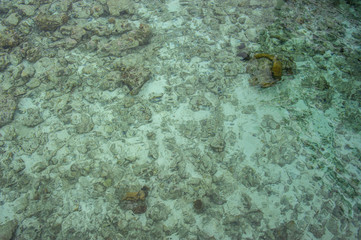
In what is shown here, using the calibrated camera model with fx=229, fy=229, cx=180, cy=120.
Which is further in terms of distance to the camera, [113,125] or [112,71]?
[112,71]

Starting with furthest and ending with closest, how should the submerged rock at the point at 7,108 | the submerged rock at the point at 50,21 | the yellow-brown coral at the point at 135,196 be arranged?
the submerged rock at the point at 50,21, the submerged rock at the point at 7,108, the yellow-brown coral at the point at 135,196

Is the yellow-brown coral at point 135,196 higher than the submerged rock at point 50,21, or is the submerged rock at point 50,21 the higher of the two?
the submerged rock at point 50,21

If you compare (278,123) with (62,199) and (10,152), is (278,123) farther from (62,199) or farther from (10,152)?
(10,152)

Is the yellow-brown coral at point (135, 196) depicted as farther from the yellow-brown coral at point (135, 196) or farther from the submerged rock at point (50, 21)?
the submerged rock at point (50, 21)

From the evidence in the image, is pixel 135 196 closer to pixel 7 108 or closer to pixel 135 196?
pixel 135 196

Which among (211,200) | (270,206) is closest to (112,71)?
(211,200)

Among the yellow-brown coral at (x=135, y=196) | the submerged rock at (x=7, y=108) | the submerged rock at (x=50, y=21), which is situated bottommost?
the yellow-brown coral at (x=135, y=196)

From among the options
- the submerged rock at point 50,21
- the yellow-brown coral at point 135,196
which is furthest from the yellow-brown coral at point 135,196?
the submerged rock at point 50,21

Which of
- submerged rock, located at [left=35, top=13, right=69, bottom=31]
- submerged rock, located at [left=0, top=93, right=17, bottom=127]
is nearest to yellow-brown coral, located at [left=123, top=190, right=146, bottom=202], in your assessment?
submerged rock, located at [left=0, top=93, right=17, bottom=127]

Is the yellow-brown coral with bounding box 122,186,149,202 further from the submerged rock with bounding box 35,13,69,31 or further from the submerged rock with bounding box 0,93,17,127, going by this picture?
the submerged rock with bounding box 35,13,69,31

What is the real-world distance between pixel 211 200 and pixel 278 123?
3.71ft

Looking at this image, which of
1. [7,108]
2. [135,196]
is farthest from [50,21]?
[135,196]

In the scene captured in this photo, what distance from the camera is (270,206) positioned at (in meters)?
2.12

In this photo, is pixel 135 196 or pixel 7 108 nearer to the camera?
pixel 135 196
